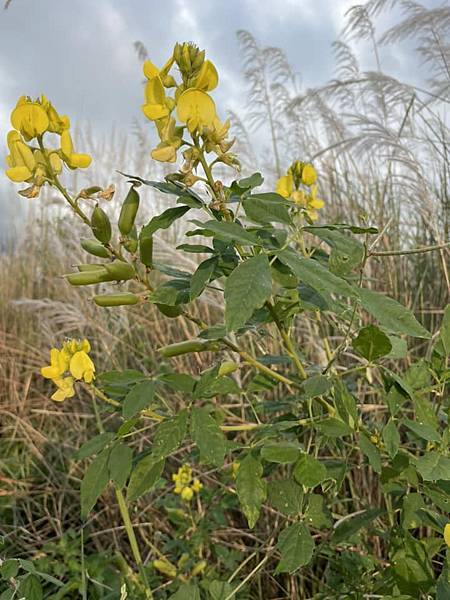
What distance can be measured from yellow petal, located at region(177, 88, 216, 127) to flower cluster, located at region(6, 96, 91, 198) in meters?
0.15

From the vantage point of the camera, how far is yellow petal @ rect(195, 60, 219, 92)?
0.57m

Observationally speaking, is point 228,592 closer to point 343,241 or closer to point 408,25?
point 343,241

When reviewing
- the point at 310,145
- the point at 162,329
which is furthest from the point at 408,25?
the point at 162,329

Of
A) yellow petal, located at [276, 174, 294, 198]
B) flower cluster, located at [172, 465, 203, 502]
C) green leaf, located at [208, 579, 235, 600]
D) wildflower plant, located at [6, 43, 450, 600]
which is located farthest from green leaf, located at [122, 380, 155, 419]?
flower cluster, located at [172, 465, 203, 502]

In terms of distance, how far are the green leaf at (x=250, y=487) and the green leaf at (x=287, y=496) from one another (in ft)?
0.20

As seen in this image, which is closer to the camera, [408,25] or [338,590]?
[338,590]

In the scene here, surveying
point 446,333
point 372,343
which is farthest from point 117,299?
point 446,333

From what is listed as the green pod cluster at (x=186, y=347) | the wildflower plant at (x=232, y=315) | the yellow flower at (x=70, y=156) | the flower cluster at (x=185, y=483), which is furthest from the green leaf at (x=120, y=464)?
the flower cluster at (x=185, y=483)

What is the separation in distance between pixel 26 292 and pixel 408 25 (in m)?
2.47

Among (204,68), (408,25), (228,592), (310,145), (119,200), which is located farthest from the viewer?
(119,200)

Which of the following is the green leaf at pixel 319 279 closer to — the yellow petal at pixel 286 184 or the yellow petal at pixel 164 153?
the yellow petal at pixel 164 153

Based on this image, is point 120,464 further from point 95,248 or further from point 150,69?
point 150,69

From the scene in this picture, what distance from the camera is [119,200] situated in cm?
346

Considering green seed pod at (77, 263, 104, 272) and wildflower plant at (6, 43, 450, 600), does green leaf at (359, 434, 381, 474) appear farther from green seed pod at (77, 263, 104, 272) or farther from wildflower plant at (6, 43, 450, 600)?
green seed pod at (77, 263, 104, 272)
